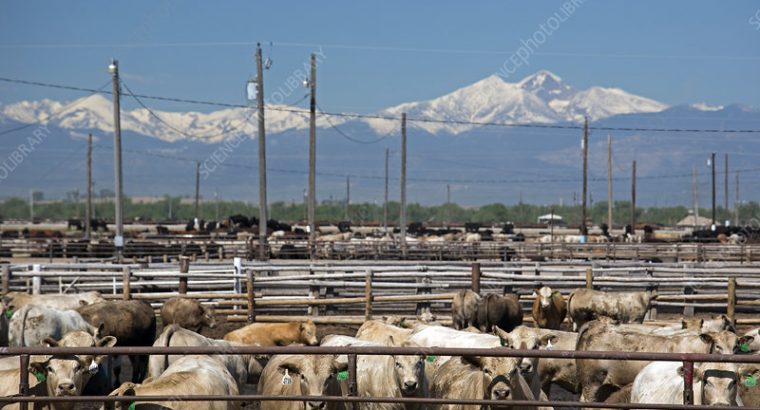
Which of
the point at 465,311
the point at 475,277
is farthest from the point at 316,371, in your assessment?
the point at 475,277

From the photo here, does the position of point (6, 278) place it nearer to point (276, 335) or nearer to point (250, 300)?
point (250, 300)

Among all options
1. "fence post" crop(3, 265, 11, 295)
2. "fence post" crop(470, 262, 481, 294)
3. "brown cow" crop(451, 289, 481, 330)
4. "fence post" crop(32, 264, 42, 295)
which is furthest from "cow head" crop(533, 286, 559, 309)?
"fence post" crop(3, 265, 11, 295)

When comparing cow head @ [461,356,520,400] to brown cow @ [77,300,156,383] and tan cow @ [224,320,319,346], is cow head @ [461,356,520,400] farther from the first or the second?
brown cow @ [77,300,156,383]

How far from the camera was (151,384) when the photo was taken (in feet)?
28.8

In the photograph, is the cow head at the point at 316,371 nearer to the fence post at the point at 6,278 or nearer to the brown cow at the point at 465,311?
the brown cow at the point at 465,311

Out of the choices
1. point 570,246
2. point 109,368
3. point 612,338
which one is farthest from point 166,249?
point 612,338

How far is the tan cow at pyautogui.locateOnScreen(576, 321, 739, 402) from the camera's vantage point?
11930 mm

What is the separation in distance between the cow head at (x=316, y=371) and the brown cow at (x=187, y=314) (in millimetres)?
7697

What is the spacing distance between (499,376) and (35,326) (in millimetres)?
7614

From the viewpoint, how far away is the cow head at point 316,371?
9.26 metres

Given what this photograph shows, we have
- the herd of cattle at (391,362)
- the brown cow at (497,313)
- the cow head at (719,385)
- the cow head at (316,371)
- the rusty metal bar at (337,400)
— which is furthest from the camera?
the brown cow at (497,313)

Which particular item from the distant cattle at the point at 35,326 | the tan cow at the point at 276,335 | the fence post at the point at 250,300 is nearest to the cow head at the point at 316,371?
the tan cow at the point at 276,335

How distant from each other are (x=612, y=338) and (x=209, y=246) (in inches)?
1190

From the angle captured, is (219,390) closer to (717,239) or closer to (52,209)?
(717,239)
